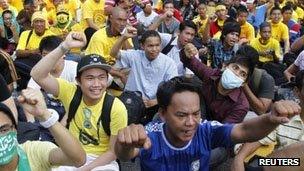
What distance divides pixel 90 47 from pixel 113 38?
32cm

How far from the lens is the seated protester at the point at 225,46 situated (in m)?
6.50

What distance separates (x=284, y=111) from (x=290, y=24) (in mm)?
8583

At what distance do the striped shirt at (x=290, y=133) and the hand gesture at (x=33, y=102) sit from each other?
1.55m

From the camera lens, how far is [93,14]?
8844mm

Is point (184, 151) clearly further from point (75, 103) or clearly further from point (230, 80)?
point (230, 80)

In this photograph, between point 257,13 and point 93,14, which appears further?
point 257,13

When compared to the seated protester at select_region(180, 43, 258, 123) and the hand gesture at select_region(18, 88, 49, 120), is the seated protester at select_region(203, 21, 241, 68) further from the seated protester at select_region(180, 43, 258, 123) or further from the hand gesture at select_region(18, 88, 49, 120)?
the hand gesture at select_region(18, 88, 49, 120)

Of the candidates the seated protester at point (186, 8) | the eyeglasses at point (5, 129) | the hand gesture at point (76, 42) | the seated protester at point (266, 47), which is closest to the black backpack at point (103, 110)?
the hand gesture at point (76, 42)

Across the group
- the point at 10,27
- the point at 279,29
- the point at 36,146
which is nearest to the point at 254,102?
the point at 36,146

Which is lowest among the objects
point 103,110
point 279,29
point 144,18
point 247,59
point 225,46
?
point 279,29

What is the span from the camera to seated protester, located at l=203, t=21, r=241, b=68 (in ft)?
21.3

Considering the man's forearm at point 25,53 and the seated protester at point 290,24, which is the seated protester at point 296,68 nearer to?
the man's forearm at point 25,53

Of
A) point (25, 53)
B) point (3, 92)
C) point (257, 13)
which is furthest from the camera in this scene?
point (257, 13)

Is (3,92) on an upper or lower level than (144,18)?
upper
